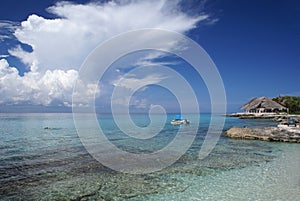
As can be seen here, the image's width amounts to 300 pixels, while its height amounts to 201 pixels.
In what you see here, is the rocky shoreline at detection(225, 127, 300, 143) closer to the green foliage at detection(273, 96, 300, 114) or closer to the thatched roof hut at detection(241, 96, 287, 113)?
the thatched roof hut at detection(241, 96, 287, 113)

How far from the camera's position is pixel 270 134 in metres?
23.3

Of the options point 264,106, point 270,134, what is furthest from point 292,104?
point 270,134

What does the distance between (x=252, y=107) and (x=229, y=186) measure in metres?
65.1

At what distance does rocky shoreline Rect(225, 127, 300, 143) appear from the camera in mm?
21875

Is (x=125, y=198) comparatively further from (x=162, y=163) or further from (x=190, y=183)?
(x=162, y=163)

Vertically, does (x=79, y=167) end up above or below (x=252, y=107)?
below

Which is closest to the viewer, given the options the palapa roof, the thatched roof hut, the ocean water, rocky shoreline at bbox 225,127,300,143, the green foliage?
the ocean water

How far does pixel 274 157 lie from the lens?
15.0m

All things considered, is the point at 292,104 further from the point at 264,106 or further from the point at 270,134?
the point at 270,134

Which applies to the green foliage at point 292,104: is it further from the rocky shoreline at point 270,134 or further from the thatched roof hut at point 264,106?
the rocky shoreline at point 270,134

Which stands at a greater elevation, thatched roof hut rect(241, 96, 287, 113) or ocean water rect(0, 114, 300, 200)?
thatched roof hut rect(241, 96, 287, 113)

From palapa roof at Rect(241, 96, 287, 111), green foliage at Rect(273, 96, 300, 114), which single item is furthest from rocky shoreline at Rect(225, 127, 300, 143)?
green foliage at Rect(273, 96, 300, 114)

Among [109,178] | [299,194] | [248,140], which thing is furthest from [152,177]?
[248,140]

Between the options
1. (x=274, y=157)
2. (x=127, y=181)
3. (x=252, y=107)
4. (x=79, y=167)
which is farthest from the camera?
(x=252, y=107)
